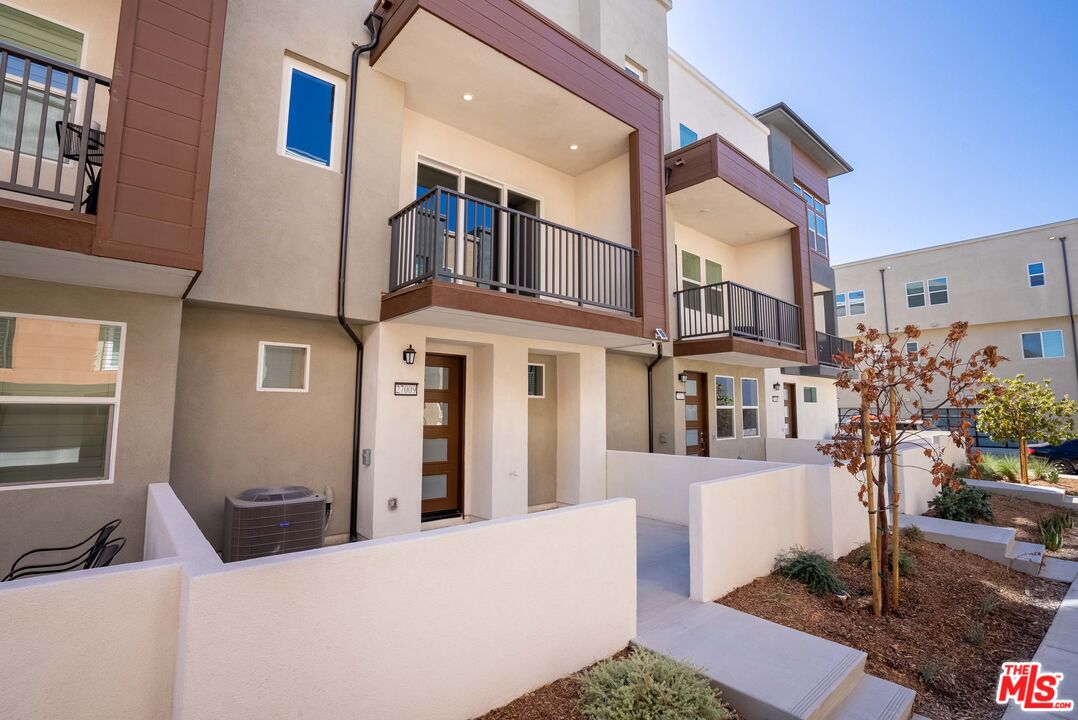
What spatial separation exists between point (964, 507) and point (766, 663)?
7.64 metres

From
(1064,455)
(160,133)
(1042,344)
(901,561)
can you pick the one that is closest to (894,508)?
(901,561)

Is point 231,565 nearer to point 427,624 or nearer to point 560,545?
point 427,624

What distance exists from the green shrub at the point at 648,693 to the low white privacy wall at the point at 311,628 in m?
0.37

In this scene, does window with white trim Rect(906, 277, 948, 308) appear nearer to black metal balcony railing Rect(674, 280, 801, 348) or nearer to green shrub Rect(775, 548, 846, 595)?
black metal balcony railing Rect(674, 280, 801, 348)

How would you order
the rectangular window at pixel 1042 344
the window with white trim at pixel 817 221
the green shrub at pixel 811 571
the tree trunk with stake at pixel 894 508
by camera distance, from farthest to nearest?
the rectangular window at pixel 1042 344, the window with white trim at pixel 817 221, the green shrub at pixel 811 571, the tree trunk with stake at pixel 894 508

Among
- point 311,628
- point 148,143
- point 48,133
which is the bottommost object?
point 311,628

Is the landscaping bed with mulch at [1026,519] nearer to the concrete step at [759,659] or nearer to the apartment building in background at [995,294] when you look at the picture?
the concrete step at [759,659]

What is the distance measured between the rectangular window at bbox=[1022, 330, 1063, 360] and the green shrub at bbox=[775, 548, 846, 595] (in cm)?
2396

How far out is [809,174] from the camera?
1555 centimetres

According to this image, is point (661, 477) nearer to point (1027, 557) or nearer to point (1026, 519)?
point (1027, 557)

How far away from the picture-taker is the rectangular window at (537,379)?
862 cm

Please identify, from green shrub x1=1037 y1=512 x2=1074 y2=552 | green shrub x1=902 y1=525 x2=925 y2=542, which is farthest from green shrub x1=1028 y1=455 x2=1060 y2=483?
green shrub x1=902 y1=525 x2=925 y2=542

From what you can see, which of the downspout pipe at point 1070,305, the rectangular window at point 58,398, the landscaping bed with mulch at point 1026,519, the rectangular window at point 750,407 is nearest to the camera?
the rectangular window at point 58,398

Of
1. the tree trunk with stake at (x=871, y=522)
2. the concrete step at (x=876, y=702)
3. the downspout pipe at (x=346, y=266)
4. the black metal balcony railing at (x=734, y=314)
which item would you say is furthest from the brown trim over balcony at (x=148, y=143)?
the black metal balcony railing at (x=734, y=314)
